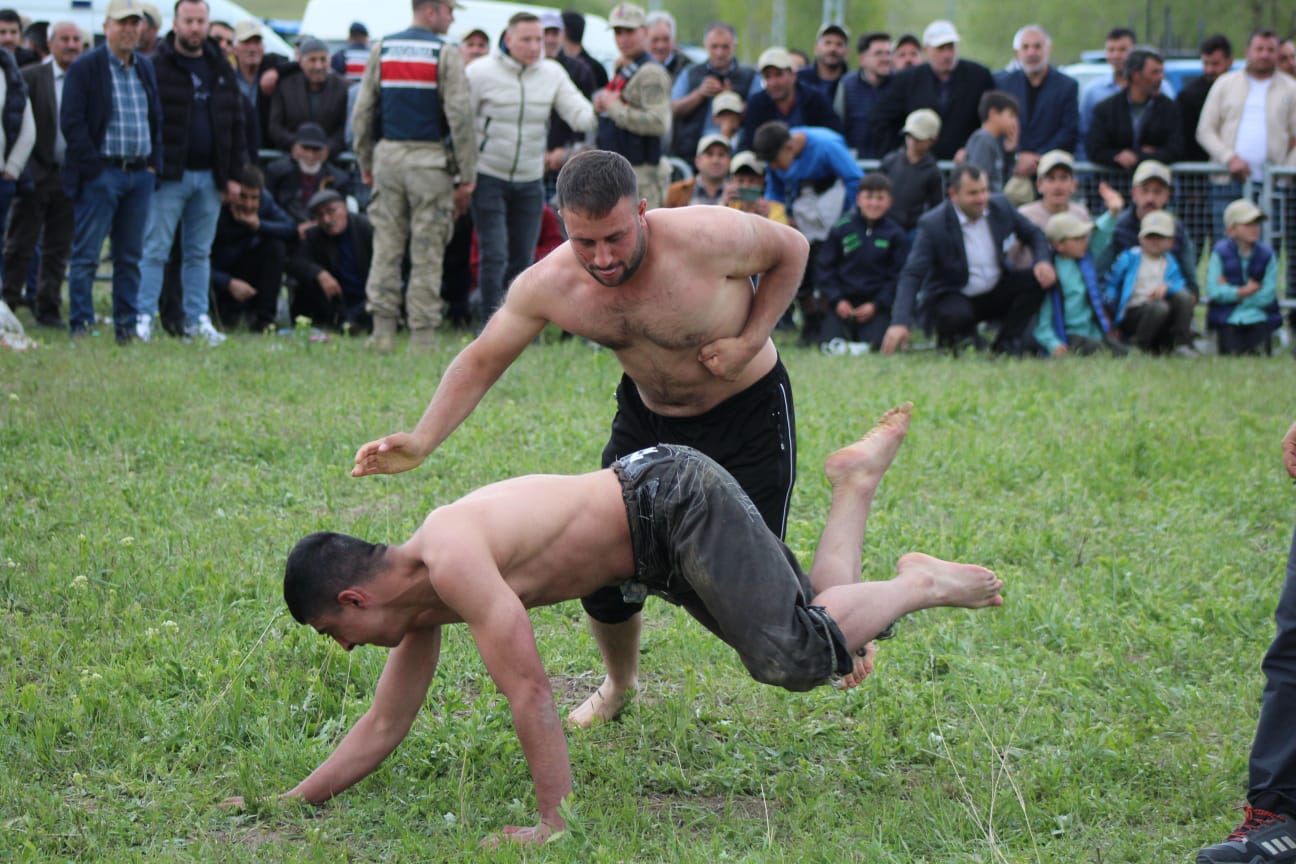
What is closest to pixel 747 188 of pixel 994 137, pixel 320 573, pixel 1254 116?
pixel 994 137

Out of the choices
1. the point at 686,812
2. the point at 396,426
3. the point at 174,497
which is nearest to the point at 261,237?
the point at 396,426

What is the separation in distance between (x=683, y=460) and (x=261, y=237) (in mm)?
7651

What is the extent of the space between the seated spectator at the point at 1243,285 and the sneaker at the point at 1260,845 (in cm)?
794

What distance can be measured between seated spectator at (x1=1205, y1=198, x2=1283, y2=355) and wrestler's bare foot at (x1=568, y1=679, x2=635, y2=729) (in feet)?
25.4

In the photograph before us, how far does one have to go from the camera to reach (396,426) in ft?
27.0

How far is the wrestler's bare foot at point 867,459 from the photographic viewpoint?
5.05m

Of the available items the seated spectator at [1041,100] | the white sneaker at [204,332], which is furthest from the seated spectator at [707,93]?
the white sneaker at [204,332]

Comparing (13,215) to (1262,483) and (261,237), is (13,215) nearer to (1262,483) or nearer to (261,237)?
(261,237)

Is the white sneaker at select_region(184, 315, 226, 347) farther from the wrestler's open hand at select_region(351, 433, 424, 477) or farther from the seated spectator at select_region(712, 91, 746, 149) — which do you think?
the wrestler's open hand at select_region(351, 433, 424, 477)

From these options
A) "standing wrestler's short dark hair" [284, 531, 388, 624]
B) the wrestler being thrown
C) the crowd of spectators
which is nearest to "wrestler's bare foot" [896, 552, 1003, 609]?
the wrestler being thrown

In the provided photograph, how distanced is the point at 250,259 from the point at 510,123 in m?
2.28

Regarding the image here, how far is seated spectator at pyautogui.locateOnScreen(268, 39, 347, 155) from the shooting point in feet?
39.5

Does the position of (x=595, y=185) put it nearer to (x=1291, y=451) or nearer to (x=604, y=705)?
(x=604, y=705)

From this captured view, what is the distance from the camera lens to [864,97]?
12836 mm
